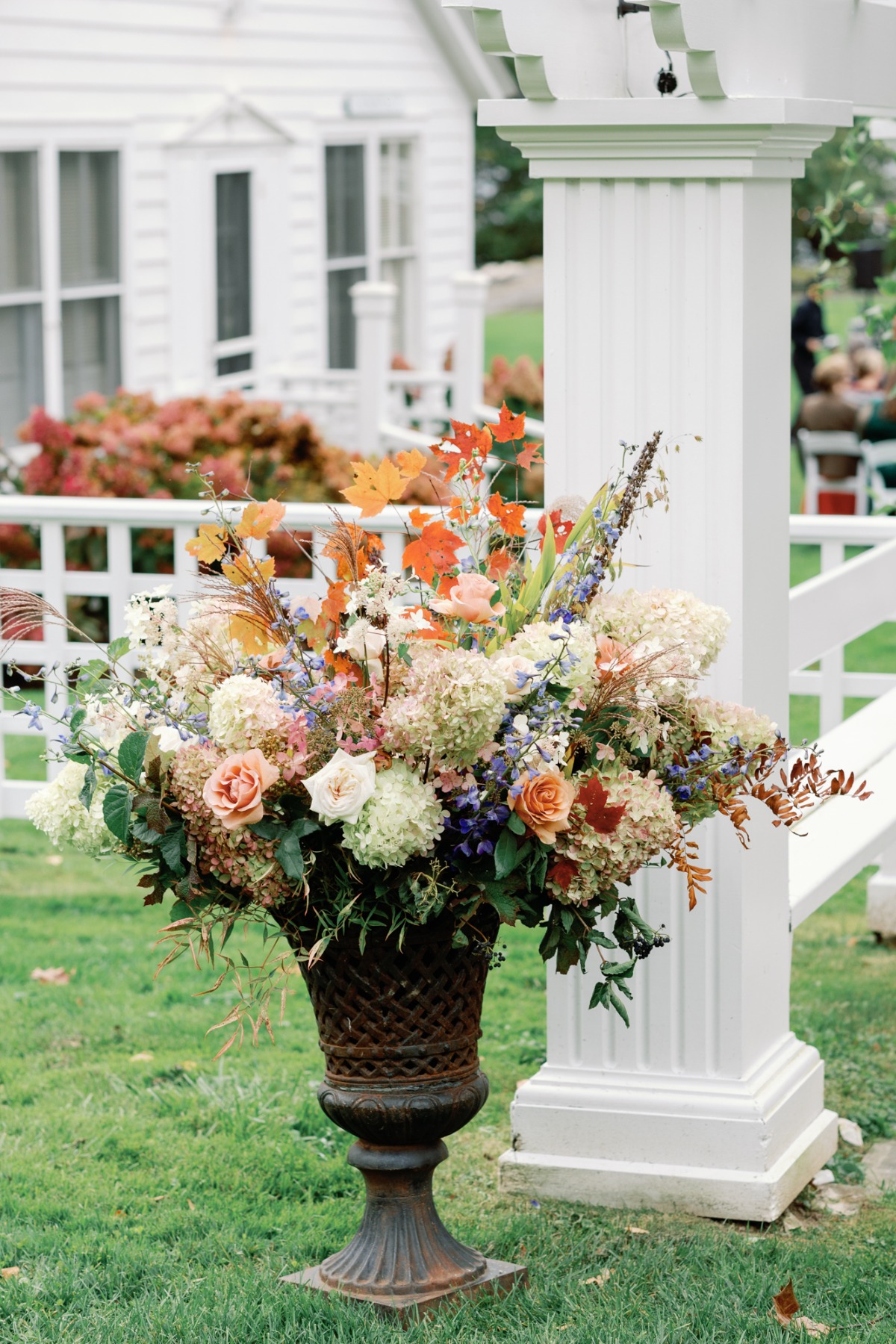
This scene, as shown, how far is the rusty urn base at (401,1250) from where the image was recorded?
3.17m

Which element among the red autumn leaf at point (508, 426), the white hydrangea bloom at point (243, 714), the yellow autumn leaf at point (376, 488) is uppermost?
the red autumn leaf at point (508, 426)

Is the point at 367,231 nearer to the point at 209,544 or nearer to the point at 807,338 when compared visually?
the point at 807,338

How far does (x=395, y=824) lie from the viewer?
2.73m

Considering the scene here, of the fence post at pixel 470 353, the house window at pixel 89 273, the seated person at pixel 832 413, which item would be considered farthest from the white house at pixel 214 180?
the seated person at pixel 832 413

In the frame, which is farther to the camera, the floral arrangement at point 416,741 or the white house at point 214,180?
the white house at point 214,180

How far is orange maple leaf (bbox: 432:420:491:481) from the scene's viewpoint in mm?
3135

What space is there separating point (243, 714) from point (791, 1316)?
1.45 m

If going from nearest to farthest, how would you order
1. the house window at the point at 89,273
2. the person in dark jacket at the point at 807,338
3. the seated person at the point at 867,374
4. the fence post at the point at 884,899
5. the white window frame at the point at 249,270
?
1. the fence post at the point at 884,899
2. the house window at the point at 89,273
3. the white window frame at the point at 249,270
4. the seated person at the point at 867,374
5. the person in dark jacket at the point at 807,338

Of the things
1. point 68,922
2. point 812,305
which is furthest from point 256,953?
point 812,305

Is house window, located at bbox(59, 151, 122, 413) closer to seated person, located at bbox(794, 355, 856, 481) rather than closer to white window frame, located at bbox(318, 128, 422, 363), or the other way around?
white window frame, located at bbox(318, 128, 422, 363)

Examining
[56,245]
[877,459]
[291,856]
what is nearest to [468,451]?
[291,856]

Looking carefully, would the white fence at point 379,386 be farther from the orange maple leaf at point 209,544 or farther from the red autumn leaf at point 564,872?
the red autumn leaf at point 564,872

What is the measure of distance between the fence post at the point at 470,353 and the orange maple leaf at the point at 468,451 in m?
9.13

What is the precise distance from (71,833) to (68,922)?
316cm
